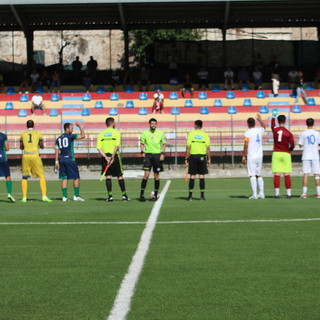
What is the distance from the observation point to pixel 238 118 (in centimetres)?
3759

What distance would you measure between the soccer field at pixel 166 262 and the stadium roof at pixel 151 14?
25.1 metres

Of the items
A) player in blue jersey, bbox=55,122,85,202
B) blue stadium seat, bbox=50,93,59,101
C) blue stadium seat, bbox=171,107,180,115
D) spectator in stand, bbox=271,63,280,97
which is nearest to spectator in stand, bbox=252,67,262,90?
spectator in stand, bbox=271,63,280,97

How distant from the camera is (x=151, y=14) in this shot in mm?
42594

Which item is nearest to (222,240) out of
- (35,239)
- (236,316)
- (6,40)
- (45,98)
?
(35,239)

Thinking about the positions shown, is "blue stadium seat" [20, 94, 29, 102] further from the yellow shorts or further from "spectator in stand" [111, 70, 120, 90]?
the yellow shorts

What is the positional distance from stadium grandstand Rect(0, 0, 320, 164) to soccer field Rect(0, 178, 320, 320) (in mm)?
17649

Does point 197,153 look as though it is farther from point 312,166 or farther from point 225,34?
point 225,34

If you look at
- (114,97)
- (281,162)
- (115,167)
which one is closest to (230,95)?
(114,97)

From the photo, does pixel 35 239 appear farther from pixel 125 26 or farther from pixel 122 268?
pixel 125 26

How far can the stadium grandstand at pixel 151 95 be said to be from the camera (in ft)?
111

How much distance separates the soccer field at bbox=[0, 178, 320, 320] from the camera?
665cm

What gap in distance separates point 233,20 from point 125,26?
5.66 metres

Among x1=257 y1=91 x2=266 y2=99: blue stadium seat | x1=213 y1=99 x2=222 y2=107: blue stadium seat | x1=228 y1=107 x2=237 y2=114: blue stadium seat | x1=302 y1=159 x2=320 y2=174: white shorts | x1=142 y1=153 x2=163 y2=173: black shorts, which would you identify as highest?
x1=257 y1=91 x2=266 y2=99: blue stadium seat

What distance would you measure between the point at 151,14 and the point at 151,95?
4231mm
